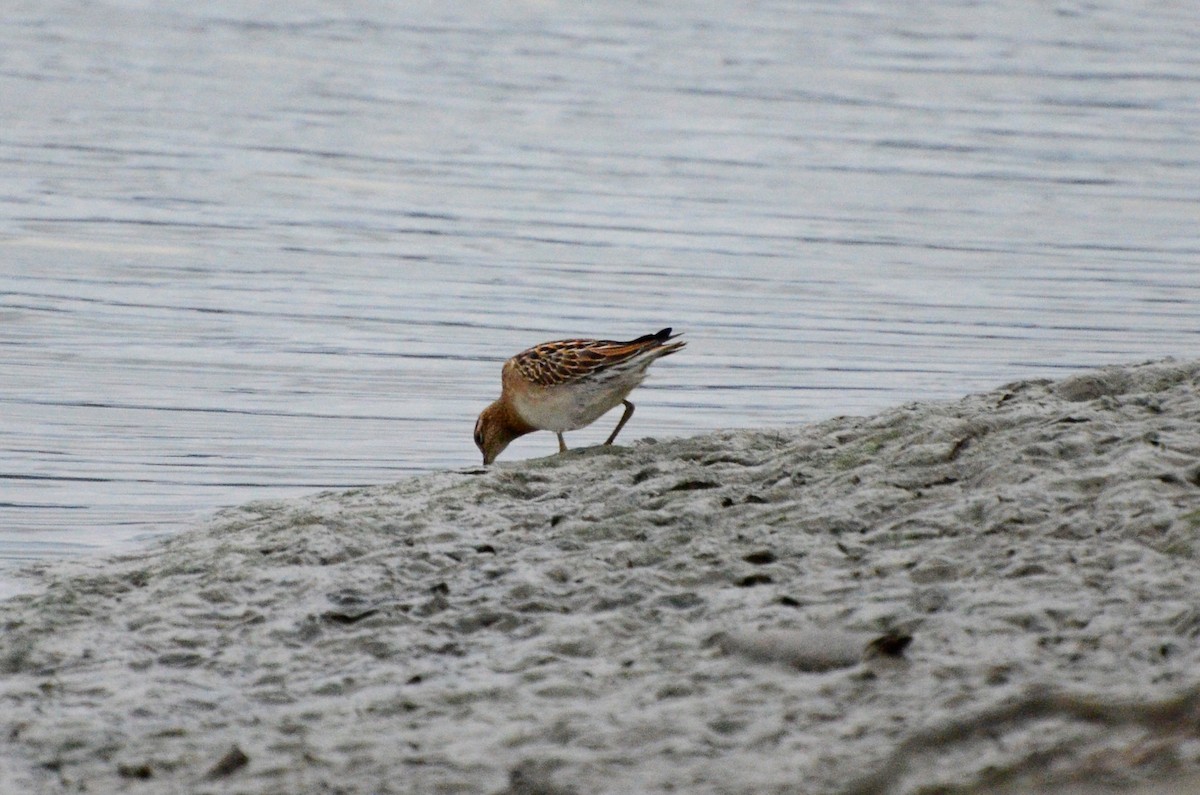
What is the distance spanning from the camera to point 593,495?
7.30 meters

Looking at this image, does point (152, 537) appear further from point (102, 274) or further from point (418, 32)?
point (418, 32)

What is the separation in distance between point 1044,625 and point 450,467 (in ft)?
14.9

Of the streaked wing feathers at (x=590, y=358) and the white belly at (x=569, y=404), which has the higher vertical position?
the streaked wing feathers at (x=590, y=358)

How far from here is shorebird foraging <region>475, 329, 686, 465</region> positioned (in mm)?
8438

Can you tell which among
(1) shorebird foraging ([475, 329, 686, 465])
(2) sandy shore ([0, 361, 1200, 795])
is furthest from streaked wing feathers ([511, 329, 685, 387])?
(2) sandy shore ([0, 361, 1200, 795])

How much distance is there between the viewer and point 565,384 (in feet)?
28.1

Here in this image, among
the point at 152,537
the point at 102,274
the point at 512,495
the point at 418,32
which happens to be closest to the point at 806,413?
the point at 512,495

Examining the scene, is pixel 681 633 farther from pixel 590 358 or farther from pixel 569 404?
pixel 569 404

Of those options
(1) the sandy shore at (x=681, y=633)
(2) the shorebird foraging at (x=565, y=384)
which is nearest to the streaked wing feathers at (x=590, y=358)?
(2) the shorebird foraging at (x=565, y=384)

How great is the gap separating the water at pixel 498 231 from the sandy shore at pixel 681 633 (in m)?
1.75

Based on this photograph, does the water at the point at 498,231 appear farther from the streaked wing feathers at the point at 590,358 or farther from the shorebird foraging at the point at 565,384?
the streaked wing feathers at the point at 590,358

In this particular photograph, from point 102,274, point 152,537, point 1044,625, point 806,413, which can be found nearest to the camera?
point 1044,625

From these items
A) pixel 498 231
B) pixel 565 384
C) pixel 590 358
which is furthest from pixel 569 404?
pixel 498 231

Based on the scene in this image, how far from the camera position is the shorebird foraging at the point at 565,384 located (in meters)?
8.44
